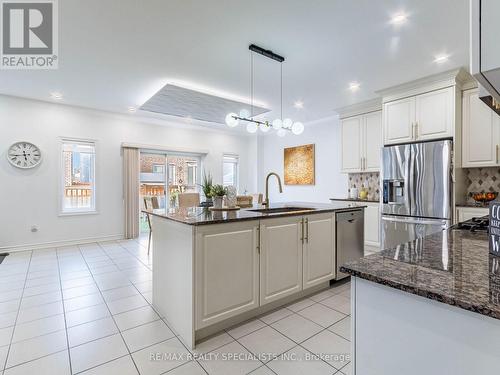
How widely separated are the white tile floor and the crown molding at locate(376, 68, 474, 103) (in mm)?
2995

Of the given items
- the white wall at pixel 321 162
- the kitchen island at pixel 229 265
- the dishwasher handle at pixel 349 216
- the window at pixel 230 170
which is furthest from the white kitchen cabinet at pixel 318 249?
the window at pixel 230 170

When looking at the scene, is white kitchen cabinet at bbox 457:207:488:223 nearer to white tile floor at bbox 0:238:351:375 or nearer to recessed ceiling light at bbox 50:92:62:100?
white tile floor at bbox 0:238:351:375

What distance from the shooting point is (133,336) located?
2006 mm

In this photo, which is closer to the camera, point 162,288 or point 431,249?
point 431,249

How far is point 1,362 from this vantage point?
5.65 ft

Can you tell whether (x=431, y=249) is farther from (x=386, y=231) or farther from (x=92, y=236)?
(x=92, y=236)

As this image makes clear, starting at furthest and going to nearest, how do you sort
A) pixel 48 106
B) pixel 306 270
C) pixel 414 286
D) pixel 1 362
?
pixel 48 106, pixel 306 270, pixel 1 362, pixel 414 286

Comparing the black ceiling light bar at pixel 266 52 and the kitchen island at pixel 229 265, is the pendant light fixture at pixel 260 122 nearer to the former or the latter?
the black ceiling light bar at pixel 266 52

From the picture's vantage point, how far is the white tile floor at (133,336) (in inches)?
66.2

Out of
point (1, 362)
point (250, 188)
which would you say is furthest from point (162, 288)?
point (250, 188)

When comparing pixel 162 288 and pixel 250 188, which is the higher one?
pixel 250 188

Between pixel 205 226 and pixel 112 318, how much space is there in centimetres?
136

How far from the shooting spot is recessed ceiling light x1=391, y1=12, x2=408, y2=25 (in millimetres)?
2277

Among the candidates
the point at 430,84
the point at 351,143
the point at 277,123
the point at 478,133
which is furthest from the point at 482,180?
the point at 277,123
